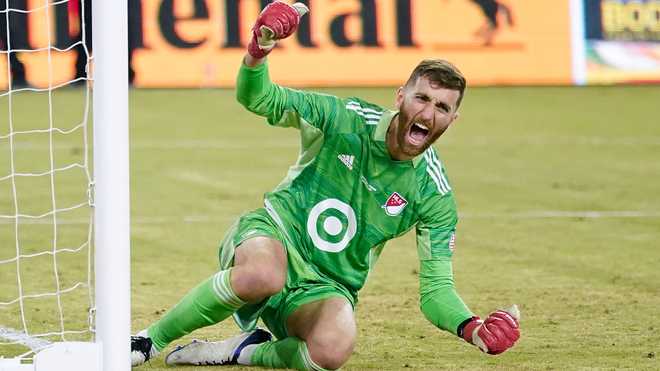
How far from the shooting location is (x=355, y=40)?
18188 millimetres

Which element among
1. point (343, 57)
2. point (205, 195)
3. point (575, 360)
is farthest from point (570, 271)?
point (343, 57)

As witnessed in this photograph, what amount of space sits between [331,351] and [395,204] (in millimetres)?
595

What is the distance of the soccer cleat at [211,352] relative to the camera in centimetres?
516

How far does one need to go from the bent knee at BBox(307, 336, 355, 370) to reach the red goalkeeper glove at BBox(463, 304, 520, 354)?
49 centimetres

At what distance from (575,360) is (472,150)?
7.59 meters

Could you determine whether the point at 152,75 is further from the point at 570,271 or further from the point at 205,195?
the point at 570,271

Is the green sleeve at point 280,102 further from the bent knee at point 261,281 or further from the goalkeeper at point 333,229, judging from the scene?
the bent knee at point 261,281

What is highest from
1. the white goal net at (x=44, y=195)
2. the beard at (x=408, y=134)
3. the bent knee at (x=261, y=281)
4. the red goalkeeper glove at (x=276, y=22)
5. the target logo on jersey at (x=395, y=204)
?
the red goalkeeper glove at (x=276, y=22)

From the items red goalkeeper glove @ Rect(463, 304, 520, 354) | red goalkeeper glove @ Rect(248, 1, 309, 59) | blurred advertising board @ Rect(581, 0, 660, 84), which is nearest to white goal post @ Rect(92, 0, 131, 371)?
red goalkeeper glove @ Rect(248, 1, 309, 59)

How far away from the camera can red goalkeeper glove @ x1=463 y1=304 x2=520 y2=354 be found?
4.56m

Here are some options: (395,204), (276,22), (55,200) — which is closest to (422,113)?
(395,204)

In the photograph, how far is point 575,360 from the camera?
5.36 m

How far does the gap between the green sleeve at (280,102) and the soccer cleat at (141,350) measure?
0.89 meters

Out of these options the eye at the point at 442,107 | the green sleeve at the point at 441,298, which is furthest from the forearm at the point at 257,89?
the green sleeve at the point at 441,298
